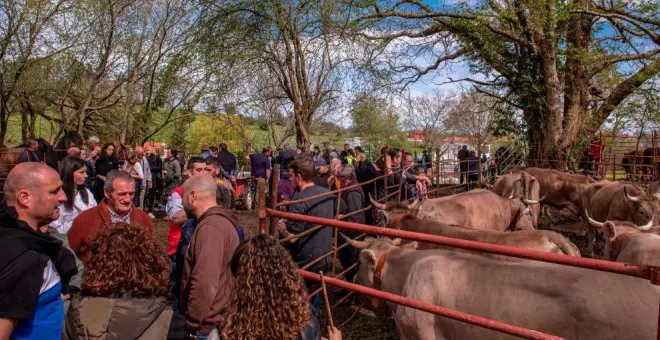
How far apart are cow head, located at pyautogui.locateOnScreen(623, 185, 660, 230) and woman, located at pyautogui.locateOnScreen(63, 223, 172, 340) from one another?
26.3 feet

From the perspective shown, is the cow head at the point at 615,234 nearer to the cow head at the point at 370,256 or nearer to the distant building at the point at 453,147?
the cow head at the point at 370,256

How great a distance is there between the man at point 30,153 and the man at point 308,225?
6573 mm

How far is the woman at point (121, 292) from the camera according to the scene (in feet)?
7.32

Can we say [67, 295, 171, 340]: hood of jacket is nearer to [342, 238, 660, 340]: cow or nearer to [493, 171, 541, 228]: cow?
[342, 238, 660, 340]: cow

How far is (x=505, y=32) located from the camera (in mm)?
13500

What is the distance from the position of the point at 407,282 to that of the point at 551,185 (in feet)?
29.8

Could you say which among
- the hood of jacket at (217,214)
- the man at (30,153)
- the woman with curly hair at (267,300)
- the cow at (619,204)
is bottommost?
the cow at (619,204)

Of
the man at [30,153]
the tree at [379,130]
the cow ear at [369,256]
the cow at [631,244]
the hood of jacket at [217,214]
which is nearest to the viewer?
the hood of jacket at [217,214]

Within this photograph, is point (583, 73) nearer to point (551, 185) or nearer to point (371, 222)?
point (551, 185)

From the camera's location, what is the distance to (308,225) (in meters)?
4.66

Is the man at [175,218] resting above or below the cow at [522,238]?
above

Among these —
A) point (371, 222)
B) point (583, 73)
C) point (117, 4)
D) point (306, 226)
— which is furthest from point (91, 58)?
point (583, 73)

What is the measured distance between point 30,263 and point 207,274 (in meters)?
1.02

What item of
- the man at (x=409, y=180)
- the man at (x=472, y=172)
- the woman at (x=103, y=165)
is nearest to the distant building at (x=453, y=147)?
the man at (x=472, y=172)
